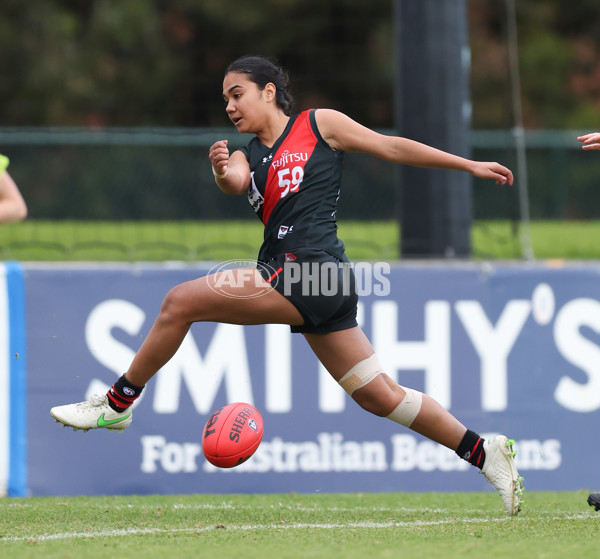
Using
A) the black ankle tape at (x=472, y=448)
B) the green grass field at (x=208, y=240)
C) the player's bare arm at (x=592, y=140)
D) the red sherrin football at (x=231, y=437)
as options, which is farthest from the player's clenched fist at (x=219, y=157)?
the green grass field at (x=208, y=240)

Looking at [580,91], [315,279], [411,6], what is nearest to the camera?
[315,279]

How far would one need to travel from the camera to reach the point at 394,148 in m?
4.82

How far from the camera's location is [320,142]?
16.1ft

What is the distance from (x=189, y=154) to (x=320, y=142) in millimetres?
8629

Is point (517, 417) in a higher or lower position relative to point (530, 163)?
lower

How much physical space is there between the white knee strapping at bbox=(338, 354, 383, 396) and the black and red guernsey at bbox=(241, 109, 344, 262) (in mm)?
538

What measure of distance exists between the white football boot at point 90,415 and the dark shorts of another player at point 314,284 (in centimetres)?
101

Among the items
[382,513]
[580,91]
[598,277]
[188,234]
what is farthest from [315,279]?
[580,91]

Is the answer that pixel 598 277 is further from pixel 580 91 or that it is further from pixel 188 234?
pixel 580 91

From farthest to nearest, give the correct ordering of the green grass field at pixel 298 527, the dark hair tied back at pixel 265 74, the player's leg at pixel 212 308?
the dark hair tied back at pixel 265 74
the player's leg at pixel 212 308
the green grass field at pixel 298 527

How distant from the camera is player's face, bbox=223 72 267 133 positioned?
498 cm

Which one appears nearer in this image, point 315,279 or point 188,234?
point 315,279

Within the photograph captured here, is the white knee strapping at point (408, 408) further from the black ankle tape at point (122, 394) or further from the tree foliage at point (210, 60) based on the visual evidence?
the tree foliage at point (210, 60)

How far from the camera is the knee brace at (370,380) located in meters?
4.95
